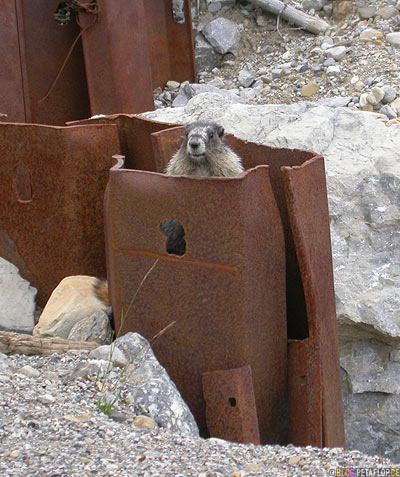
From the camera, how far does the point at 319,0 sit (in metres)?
8.40

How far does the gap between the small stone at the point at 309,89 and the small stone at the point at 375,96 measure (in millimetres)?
838

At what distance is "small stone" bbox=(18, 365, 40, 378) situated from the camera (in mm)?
3359

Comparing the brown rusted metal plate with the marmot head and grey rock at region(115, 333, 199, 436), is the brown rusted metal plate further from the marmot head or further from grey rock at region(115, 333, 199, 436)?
grey rock at region(115, 333, 199, 436)

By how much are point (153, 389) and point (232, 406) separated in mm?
374

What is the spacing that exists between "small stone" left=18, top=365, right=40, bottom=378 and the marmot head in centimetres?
132

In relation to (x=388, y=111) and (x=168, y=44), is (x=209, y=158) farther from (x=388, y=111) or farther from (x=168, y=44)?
(x=168, y=44)

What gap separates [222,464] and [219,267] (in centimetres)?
88

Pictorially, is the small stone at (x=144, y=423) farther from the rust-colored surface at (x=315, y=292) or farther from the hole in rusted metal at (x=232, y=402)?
the rust-colored surface at (x=315, y=292)

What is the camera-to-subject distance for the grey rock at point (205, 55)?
8367mm

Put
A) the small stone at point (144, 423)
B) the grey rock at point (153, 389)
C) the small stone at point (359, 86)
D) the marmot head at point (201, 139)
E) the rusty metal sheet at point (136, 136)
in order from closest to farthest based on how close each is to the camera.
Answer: the small stone at point (144, 423) < the grey rock at point (153, 389) < the marmot head at point (201, 139) < the rusty metal sheet at point (136, 136) < the small stone at point (359, 86)

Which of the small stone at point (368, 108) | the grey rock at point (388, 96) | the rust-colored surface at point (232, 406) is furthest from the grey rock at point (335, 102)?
the rust-colored surface at point (232, 406)

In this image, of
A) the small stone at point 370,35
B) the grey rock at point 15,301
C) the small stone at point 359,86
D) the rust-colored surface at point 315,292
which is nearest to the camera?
the rust-colored surface at point 315,292

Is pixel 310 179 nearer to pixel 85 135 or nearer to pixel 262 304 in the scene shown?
pixel 262 304

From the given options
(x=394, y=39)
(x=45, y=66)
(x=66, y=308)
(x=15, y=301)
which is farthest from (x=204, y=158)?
(x=394, y=39)
